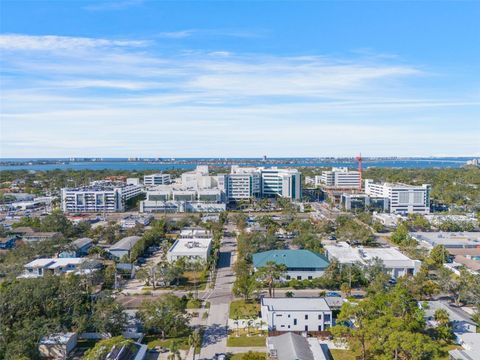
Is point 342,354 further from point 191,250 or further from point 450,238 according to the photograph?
point 450,238

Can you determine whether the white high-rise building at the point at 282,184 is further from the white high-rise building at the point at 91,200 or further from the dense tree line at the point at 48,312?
the dense tree line at the point at 48,312

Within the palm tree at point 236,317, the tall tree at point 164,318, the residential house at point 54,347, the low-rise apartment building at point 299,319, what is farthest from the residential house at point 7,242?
the low-rise apartment building at point 299,319

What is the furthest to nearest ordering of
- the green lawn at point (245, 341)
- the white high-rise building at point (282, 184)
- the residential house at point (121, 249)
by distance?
the white high-rise building at point (282, 184) → the residential house at point (121, 249) → the green lawn at point (245, 341)

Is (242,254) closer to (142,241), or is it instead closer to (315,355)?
(142,241)

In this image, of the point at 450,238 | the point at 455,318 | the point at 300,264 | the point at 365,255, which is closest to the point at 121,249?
the point at 300,264

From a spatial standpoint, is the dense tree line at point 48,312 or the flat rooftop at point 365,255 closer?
the dense tree line at point 48,312

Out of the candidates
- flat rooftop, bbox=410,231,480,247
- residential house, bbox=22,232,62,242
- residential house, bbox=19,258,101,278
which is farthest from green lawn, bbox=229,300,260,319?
flat rooftop, bbox=410,231,480,247

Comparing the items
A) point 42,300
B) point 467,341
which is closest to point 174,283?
point 42,300
